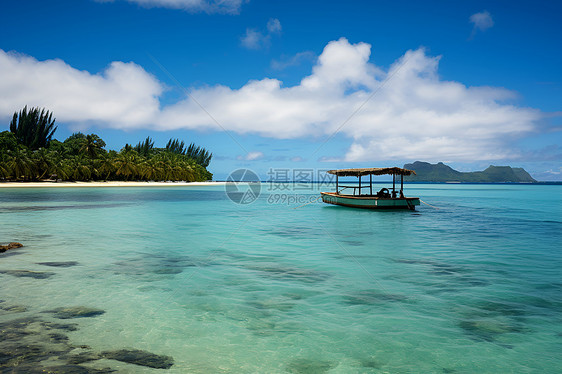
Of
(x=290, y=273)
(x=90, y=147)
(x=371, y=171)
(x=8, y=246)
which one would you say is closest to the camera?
(x=290, y=273)

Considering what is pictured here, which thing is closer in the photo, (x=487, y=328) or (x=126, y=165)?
(x=487, y=328)

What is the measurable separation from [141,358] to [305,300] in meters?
3.36

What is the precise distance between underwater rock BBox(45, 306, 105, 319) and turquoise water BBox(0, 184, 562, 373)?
155 millimetres

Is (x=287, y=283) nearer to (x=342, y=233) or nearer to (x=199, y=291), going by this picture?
(x=199, y=291)

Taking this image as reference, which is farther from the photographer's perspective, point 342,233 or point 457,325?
point 342,233

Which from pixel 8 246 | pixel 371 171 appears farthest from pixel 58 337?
pixel 371 171

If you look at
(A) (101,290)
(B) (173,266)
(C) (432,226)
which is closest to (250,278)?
(B) (173,266)

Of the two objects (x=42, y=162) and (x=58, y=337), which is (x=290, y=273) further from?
(x=42, y=162)

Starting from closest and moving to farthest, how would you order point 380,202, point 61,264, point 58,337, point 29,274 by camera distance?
point 58,337
point 29,274
point 61,264
point 380,202

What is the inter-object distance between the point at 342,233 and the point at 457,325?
11172 mm

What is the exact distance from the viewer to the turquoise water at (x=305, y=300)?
475 cm

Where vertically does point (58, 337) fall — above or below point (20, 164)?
below

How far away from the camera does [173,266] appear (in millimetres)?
9969

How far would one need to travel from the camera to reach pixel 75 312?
611 cm
